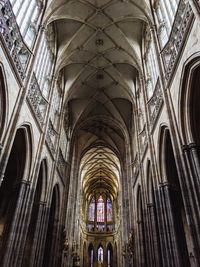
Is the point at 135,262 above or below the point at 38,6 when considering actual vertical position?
below

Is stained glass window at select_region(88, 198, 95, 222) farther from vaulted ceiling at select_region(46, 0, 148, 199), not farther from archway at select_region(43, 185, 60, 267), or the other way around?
archway at select_region(43, 185, 60, 267)

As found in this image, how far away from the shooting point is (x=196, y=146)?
804cm

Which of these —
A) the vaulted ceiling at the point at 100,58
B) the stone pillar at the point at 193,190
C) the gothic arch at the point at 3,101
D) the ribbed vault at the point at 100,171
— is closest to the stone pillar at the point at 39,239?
the gothic arch at the point at 3,101

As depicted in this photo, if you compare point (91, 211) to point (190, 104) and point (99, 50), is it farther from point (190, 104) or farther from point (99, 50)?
point (190, 104)

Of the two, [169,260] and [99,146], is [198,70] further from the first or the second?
[99,146]

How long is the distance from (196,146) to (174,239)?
4.17 meters

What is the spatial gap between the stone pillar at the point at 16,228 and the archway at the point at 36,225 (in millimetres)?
2244

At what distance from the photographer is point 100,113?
23688 millimetres

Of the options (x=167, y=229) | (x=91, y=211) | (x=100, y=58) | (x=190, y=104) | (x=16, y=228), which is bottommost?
(x=16, y=228)

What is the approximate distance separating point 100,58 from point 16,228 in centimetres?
1373

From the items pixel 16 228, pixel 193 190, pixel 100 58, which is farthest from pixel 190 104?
pixel 100 58

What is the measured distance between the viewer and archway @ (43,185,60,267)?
14312mm

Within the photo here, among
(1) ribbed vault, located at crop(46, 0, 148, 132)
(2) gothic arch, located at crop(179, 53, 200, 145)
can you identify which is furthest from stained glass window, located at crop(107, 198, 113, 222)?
(2) gothic arch, located at crop(179, 53, 200, 145)

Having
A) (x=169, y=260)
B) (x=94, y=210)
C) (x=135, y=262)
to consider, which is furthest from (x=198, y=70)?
(x=94, y=210)
